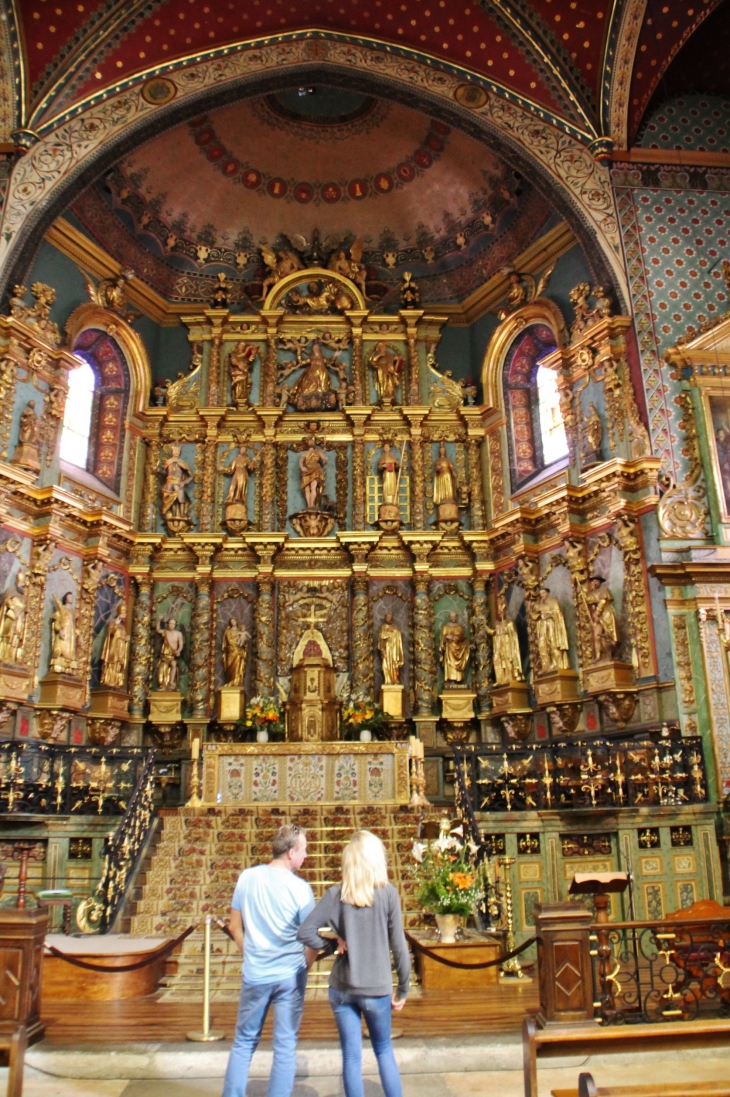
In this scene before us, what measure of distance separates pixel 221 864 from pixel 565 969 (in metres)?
6.90

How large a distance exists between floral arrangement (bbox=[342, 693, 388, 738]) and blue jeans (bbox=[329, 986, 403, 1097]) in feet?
41.5

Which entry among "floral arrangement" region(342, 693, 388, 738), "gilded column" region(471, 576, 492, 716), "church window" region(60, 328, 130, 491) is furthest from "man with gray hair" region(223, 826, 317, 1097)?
"church window" region(60, 328, 130, 491)

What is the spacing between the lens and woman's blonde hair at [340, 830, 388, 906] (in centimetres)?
510

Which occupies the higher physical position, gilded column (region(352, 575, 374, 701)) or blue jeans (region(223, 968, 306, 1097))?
gilded column (region(352, 575, 374, 701))

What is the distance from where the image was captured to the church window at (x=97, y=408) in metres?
19.8

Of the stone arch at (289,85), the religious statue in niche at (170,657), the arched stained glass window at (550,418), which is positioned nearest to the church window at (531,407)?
the arched stained glass window at (550,418)

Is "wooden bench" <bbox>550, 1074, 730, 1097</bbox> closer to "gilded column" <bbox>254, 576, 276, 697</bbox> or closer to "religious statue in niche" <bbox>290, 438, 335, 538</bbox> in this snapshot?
"gilded column" <bbox>254, 576, 276, 697</bbox>

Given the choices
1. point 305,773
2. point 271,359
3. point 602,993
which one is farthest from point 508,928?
point 271,359

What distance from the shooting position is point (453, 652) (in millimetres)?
19266

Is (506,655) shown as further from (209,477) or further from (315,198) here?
(315,198)

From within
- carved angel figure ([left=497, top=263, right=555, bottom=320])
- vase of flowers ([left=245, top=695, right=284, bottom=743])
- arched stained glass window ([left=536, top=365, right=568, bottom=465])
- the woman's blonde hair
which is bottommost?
the woman's blonde hair

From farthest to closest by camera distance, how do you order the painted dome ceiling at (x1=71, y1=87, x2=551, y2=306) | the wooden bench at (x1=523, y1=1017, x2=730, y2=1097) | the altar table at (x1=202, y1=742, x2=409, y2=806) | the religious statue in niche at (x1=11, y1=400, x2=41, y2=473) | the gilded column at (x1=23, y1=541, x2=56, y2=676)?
1. the painted dome ceiling at (x1=71, y1=87, x2=551, y2=306)
2. the religious statue in niche at (x1=11, y1=400, x2=41, y2=473)
3. the gilded column at (x1=23, y1=541, x2=56, y2=676)
4. the altar table at (x1=202, y1=742, x2=409, y2=806)
5. the wooden bench at (x1=523, y1=1017, x2=730, y2=1097)

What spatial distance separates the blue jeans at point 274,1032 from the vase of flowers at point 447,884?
5.01m

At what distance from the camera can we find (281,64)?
1889 cm
